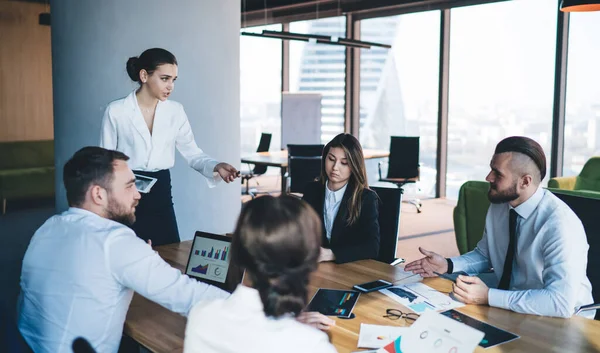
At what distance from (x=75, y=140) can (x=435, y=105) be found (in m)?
6.64

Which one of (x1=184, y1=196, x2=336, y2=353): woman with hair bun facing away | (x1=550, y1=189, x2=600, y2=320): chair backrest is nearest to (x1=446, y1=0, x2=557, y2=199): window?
(x1=550, y1=189, x2=600, y2=320): chair backrest

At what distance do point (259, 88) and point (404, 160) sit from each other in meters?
4.47

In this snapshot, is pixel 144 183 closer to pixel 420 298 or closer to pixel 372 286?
pixel 372 286

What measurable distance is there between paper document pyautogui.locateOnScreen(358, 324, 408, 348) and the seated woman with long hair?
1024mm

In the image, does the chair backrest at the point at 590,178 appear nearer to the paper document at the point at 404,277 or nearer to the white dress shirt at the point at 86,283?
the paper document at the point at 404,277

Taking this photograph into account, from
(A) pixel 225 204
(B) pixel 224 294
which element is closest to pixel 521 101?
(A) pixel 225 204

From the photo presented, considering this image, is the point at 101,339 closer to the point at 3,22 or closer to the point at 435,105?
the point at 3,22

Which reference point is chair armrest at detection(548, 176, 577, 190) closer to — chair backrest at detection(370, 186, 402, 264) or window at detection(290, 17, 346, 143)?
chair backrest at detection(370, 186, 402, 264)

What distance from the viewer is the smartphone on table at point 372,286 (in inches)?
89.9

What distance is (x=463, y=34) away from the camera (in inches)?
373

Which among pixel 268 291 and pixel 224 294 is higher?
pixel 268 291

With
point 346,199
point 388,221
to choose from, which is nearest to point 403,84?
point 388,221

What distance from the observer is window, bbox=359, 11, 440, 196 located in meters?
10.0

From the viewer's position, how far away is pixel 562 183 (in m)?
6.36
